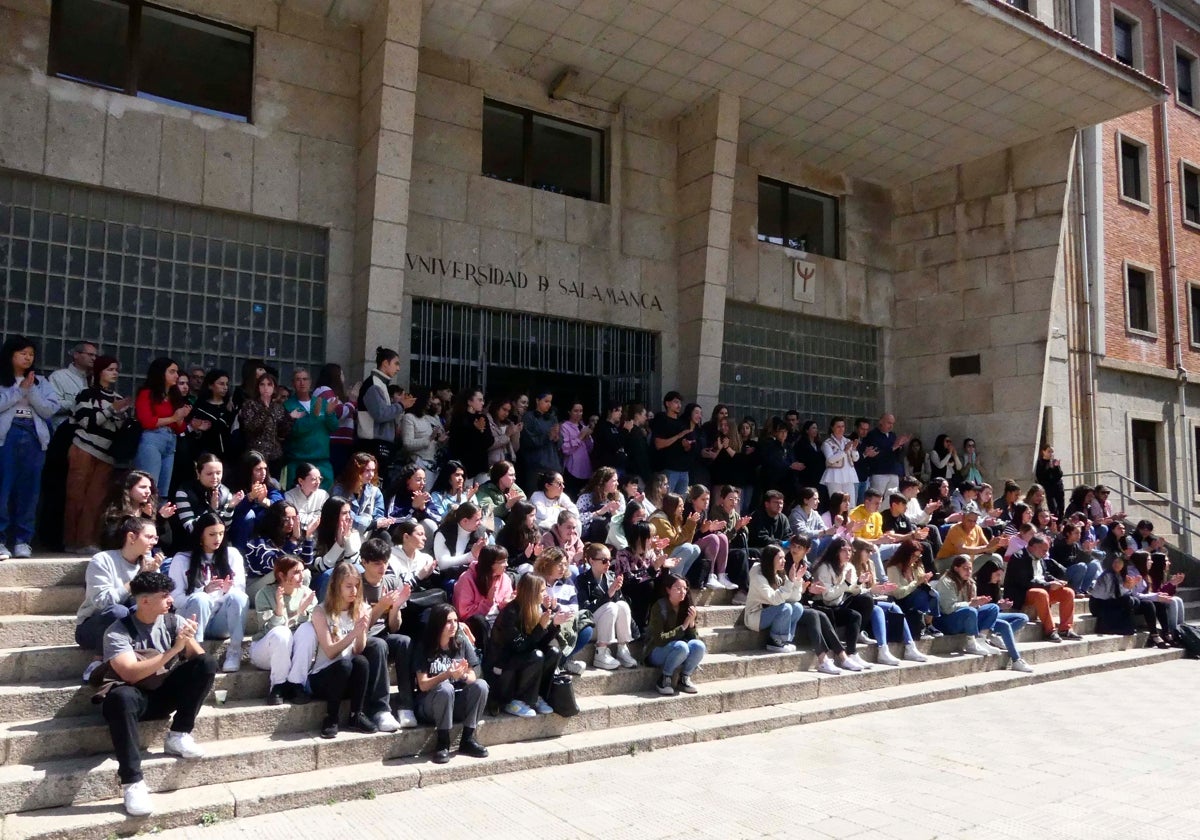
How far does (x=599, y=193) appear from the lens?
46.9ft

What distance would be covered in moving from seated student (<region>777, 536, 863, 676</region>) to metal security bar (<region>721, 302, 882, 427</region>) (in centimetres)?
600

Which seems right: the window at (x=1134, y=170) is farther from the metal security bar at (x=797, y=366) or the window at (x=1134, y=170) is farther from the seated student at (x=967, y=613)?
the seated student at (x=967, y=613)

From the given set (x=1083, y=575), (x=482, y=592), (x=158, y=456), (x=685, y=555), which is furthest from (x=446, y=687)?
(x=1083, y=575)

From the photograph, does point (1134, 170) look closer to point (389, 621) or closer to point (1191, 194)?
point (1191, 194)

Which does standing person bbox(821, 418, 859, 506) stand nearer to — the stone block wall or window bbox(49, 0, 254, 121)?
the stone block wall

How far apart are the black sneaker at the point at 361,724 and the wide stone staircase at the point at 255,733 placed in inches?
3.7

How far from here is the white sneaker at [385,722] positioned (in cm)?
637

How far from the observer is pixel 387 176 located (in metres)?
11.3

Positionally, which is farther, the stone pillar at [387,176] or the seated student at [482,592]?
the stone pillar at [387,176]

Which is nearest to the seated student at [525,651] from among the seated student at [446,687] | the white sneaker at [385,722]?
the seated student at [446,687]

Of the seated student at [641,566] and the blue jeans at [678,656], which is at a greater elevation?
the seated student at [641,566]

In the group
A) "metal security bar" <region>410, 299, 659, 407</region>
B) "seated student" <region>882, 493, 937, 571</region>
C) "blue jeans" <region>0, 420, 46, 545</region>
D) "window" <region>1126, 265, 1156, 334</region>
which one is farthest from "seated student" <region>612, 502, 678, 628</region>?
"window" <region>1126, 265, 1156, 334</region>

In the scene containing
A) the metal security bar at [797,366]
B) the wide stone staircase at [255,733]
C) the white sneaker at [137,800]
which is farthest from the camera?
the metal security bar at [797,366]

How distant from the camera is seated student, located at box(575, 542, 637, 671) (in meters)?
8.17
